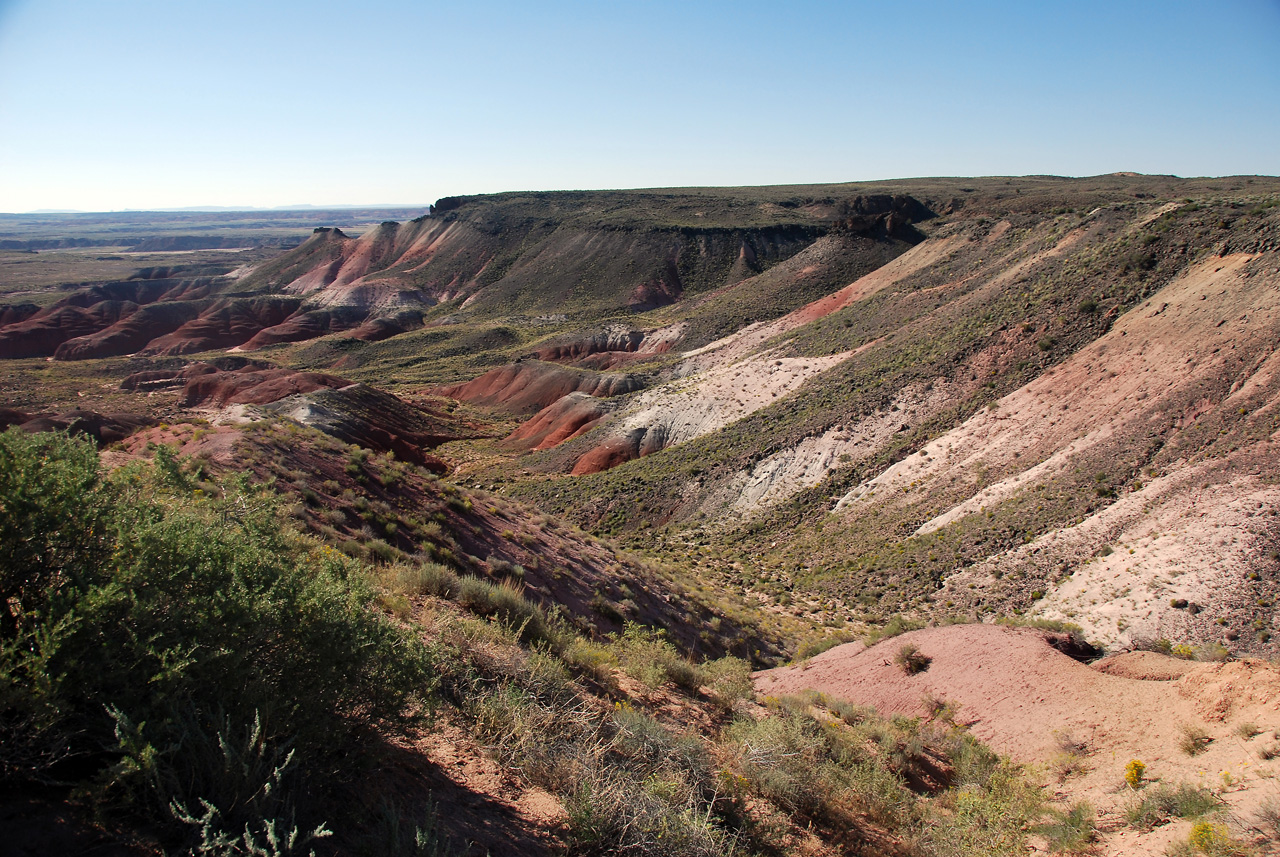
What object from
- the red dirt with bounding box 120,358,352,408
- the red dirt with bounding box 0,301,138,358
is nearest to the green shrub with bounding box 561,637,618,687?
the red dirt with bounding box 120,358,352,408

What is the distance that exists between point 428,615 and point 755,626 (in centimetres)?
1044

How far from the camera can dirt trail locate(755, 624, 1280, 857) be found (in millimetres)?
5887

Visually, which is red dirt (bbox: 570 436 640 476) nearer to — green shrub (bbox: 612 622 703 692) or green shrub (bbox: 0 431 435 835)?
green shrub (bbox: 612 622 703 692)

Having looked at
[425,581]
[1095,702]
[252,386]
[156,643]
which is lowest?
[252,386]

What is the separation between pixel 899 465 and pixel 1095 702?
14.6 m

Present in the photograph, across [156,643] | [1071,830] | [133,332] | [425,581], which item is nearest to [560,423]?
[425,581]

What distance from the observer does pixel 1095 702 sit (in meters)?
8.05

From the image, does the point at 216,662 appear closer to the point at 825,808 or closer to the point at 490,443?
the point at 825,808

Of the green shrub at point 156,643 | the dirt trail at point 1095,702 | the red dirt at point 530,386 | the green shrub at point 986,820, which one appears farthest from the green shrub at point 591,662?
the red dirt at point 530,386

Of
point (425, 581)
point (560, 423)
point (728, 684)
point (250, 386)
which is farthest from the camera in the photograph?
point (250, 386)

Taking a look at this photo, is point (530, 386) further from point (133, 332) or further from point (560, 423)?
point (133, 332)

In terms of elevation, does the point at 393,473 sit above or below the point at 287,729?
below

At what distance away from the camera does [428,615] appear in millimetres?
7730

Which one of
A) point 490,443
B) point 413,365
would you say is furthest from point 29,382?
point 490,443
